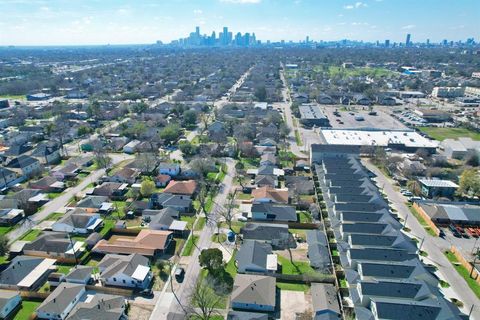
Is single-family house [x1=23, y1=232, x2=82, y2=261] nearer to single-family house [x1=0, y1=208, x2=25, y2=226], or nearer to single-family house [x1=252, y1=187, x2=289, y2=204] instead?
single-family house [x1=0, y1=208, x2=25, y2=226]

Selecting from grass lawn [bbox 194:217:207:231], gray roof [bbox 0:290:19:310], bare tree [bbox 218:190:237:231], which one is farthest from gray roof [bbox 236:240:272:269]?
gray roof [bbox 0:290:19:310]

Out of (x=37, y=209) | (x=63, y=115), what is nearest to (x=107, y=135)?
(x=63, y=115)

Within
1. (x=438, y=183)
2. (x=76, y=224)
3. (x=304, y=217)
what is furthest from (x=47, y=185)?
(x=438, y=183)

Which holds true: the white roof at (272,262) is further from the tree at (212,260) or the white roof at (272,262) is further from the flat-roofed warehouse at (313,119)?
the flat-roofed warehouse at (313,119)

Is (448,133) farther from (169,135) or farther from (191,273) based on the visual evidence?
(191,273)

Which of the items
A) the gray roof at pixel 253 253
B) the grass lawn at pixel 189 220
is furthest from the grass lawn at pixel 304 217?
the grass lawn at pixel 189 220
